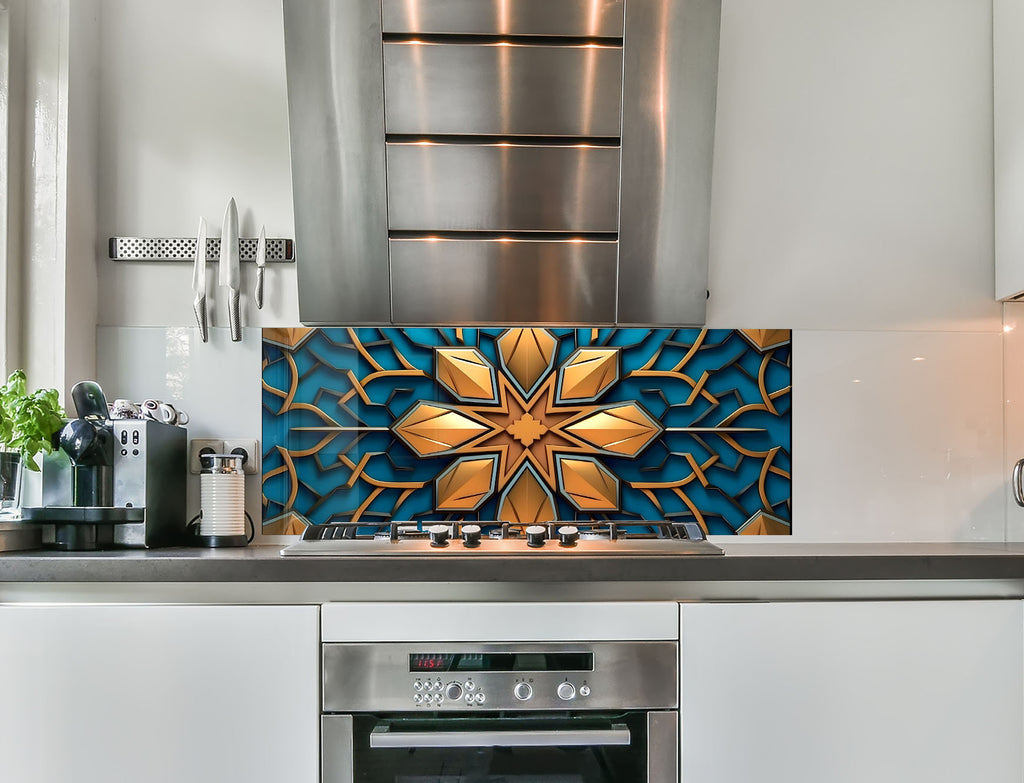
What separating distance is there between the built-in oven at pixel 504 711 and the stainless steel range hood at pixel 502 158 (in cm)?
79

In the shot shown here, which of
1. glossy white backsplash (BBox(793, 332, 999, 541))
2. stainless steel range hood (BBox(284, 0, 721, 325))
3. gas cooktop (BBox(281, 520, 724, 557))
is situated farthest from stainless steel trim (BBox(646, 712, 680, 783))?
stainless steel range hood (BBox(284, 0, 721, 325))

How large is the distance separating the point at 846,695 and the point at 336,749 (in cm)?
93

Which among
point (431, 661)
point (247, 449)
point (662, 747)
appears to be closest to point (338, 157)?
point (247, 449)

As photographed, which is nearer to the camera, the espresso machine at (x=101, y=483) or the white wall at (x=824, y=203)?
the espresso machine at (x=101, y=483)

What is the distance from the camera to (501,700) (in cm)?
146

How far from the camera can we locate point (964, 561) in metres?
1.54

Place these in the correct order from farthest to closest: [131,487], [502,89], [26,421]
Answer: [502,89] < [131,487] < [26,421]

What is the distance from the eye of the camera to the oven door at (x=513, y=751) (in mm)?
1462

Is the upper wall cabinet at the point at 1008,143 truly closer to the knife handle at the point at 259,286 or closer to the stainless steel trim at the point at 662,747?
the stainless steel trim at the point at 662,747

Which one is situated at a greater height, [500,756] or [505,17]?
[505,17]

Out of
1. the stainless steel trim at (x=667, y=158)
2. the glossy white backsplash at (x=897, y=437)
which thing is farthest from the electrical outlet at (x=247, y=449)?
the glossy white backsplash at (x=897, y=437)

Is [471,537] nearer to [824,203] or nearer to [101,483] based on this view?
[101,483]

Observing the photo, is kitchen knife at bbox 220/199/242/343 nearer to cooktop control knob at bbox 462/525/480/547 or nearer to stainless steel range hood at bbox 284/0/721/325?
stainless steel range hood at bbox 284/0/721/325

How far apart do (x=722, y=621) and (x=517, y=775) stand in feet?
1.51
